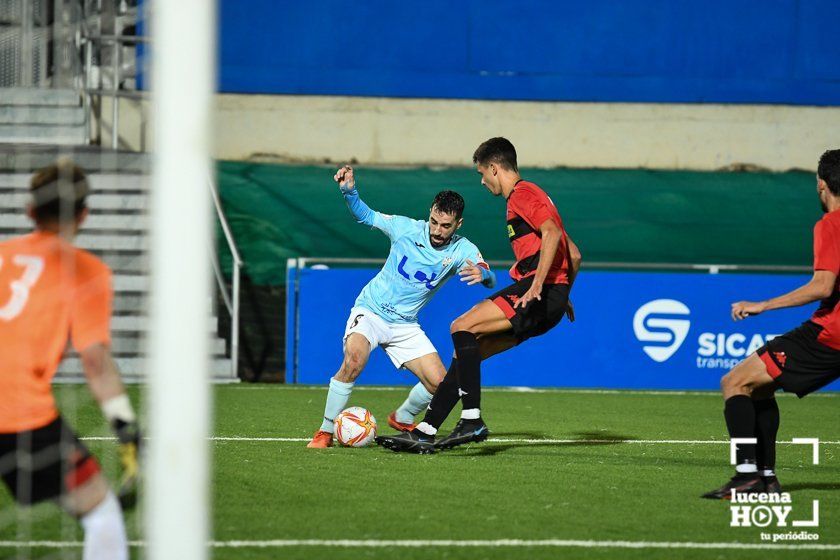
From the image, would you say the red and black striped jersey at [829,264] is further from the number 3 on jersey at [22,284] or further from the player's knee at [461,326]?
the number 3 on jersey at [22,284]

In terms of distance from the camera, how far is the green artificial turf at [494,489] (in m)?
5.25

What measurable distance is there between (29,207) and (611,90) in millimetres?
15704

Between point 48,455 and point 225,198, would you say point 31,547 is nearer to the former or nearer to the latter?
point 48,455

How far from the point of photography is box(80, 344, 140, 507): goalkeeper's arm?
3.89 meters

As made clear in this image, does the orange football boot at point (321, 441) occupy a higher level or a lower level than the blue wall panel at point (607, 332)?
lower

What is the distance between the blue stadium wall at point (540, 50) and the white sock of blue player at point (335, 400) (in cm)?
1127

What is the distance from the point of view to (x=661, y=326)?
13500 millimetres

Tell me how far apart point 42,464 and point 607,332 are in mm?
9992

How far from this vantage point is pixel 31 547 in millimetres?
4922

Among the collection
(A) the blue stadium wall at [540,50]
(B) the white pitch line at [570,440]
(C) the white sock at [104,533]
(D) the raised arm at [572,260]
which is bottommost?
(B) the white pitch line at [570,440]

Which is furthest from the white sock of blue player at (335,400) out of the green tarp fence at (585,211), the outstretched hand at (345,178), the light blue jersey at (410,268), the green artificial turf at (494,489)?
the green tarp fence at (585,211)

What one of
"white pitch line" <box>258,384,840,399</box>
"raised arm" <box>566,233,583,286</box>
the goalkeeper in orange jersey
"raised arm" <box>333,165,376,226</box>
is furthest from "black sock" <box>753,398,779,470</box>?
"white pitch line" <box>258,384,840,399</box>

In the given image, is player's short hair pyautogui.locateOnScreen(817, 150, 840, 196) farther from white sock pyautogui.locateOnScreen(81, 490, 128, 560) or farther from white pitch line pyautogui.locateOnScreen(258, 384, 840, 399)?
white pitch line pyautogui.locateOnScreen(258, 384, 840, 399)

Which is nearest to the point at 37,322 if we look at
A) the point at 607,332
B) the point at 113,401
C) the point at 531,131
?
the point at 113,401
